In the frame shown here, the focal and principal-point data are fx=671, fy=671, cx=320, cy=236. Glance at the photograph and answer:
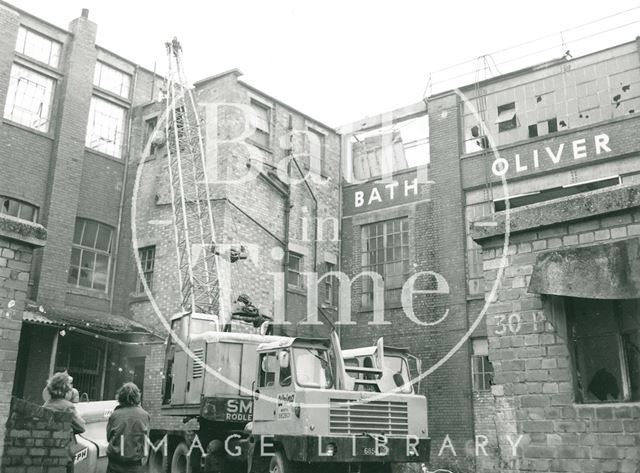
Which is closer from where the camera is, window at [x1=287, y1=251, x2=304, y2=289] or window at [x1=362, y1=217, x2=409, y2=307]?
window at [x1=362, y1=217, x2=409, y2=307]

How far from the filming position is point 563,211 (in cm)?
626

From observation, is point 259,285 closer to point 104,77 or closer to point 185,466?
point 185,466

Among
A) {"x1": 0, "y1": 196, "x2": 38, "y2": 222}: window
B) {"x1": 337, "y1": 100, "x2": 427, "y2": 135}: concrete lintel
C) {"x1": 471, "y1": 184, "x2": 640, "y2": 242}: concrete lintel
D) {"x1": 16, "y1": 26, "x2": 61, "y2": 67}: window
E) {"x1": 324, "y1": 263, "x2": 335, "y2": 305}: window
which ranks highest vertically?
{"x1": 16, "y1": 26, "x2": 61, "y2": 67}: window

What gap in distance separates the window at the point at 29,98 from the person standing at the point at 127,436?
45.8 feet

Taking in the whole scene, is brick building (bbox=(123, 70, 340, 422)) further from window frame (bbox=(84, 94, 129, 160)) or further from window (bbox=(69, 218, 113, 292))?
window (bbox=(69, 218, 113, 292))

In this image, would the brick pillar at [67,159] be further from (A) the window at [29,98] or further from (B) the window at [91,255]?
(B) the window at [91,255]

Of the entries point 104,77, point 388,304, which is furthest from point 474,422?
point 104,77

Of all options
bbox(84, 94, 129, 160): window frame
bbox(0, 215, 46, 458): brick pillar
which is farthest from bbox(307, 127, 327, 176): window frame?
bbox(0, 215, 46, 458): brick pillar

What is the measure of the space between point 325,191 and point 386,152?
2.34 meters

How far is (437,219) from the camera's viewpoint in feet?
63.3

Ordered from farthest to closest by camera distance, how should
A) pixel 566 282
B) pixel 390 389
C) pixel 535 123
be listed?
pixel 535 123 → pixel 390 389 → pixel 566 282

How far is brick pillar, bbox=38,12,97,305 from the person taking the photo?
1831 centimetres

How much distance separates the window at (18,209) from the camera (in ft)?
58.4

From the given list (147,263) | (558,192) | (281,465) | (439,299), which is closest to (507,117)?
(558,192)
